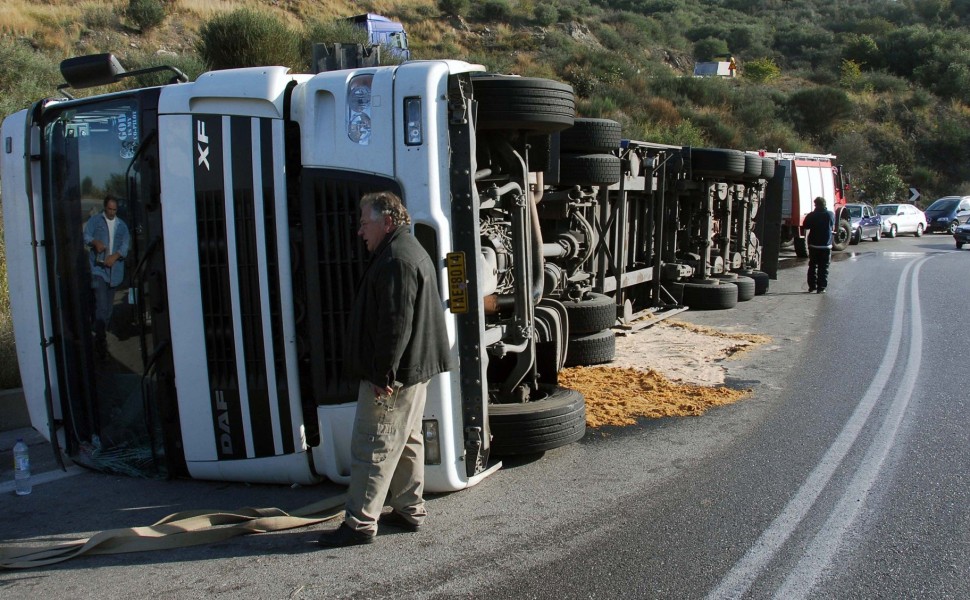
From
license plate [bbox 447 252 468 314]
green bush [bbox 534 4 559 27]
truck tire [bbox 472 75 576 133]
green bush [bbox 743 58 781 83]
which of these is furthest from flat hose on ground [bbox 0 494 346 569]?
green bush [bbox 743 58 781 83]

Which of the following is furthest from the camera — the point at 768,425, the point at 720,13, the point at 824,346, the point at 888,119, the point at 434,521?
the point at 720,13

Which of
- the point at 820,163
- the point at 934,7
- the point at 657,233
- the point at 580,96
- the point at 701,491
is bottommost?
the point at 701,491

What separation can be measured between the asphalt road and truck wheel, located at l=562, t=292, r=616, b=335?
1.91 m

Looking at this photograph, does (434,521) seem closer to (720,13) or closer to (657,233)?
(657,233)

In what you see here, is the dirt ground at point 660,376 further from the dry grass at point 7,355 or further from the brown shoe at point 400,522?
the dry grass at point 7,355

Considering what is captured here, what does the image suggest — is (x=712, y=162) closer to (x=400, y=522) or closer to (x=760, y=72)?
(x=400, y=522)

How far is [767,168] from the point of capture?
47.3ft

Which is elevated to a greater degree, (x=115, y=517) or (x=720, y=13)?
(x=720, y=13)

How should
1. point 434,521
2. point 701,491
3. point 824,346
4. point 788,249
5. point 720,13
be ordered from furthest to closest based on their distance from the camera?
point 720,13
point 788,249
point 824,346
point 701,491
point 434,521

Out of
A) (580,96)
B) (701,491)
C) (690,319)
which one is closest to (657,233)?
(690,319)

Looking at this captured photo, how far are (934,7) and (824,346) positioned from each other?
8666 centimetres

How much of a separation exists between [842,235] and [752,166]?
14.8 meters

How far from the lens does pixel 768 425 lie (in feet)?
20.9

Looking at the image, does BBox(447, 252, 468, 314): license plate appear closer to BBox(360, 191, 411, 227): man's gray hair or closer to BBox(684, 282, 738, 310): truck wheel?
BBox(360, 191, 411, 227): man's gray hair
